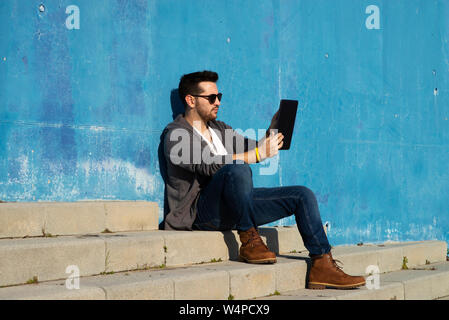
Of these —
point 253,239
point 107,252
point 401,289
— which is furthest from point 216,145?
point 401,289

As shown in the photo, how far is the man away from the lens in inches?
167

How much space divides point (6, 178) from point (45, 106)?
0.58m

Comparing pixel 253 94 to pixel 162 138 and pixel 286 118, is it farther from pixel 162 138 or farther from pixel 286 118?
pixel 162 138

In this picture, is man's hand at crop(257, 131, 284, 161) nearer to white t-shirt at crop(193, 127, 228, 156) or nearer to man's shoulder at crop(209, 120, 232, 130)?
white t-shirt at crop(193, 127, 228, 156)

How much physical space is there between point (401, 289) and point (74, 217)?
8.17 ft

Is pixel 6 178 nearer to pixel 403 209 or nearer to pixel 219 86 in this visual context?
pixel 219 86

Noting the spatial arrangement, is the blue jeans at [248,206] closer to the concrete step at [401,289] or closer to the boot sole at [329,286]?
the boot sole at [329,286]

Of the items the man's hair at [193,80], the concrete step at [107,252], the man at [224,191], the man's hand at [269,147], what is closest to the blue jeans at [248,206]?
the man at [224,191]

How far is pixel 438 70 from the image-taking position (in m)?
7.62

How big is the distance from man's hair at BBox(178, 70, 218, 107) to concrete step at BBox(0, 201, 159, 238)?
95cm

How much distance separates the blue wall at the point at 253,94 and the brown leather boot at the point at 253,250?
1065 mm

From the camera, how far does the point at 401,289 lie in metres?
4.70

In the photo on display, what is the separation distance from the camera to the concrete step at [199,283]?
3.11 metres

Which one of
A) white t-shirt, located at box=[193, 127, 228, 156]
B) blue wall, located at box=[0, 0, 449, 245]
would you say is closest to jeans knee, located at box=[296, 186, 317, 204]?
white t-shirt, located at box=[193, 127, 228, 156]
